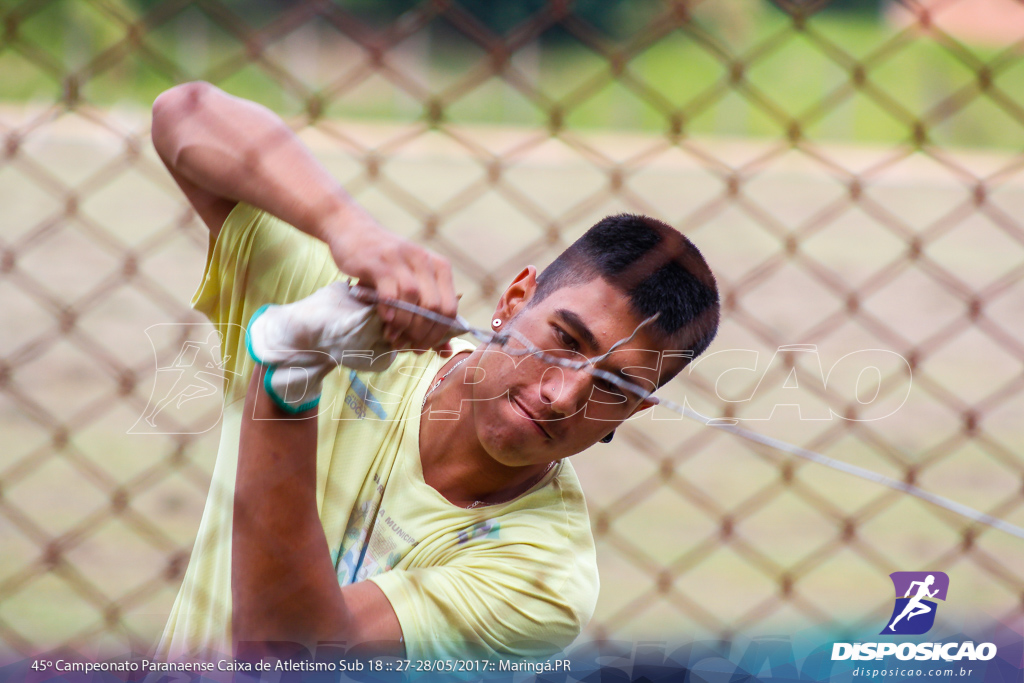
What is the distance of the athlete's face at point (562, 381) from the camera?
1.14 meters

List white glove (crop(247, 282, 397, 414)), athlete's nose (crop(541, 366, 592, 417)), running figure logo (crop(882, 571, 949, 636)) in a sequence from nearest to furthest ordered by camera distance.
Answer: white glove (crop(247, 282, 397, 414)), athlete's nose (crop(541, 366, 592, 417)), running figure logo (crop(882, 571, 949, 636))

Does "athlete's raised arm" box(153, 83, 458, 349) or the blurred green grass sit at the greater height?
the blurred green grass

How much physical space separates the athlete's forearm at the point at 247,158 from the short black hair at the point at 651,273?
1.24ft

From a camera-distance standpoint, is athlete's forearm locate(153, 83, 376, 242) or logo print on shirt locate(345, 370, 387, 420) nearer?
athlete's forearm locate(153, 83, 376, 242)

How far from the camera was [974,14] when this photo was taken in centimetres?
152

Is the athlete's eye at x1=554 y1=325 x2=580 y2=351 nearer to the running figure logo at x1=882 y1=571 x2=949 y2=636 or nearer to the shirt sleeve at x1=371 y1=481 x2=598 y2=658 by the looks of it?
the shirt sleeve at x1=371 y1=481 x2=598 y2=658

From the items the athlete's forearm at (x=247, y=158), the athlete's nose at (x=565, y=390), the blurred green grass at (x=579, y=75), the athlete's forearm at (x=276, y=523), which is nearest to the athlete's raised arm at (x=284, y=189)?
the athlete's forearm at (x=247, y=158)

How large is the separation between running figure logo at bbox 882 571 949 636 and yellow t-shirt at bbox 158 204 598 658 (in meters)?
0.45

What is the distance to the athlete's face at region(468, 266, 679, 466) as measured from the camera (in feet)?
3.75

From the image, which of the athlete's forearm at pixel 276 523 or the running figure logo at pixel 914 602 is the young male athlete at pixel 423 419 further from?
the running figure logo at pixel 914 602

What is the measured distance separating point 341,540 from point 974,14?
1.39 metres

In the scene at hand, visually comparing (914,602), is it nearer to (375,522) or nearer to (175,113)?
(375,522)

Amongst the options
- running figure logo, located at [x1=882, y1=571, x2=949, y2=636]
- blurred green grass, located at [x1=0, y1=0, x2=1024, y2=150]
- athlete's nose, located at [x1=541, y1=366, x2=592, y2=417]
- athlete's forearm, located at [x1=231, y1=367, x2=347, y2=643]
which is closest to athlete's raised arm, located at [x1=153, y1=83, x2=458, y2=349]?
athlete's forearm, located at [x1=231, y1=367, x2=347, y2=643]

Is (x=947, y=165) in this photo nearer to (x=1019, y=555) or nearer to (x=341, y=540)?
(x=341, y=540)
